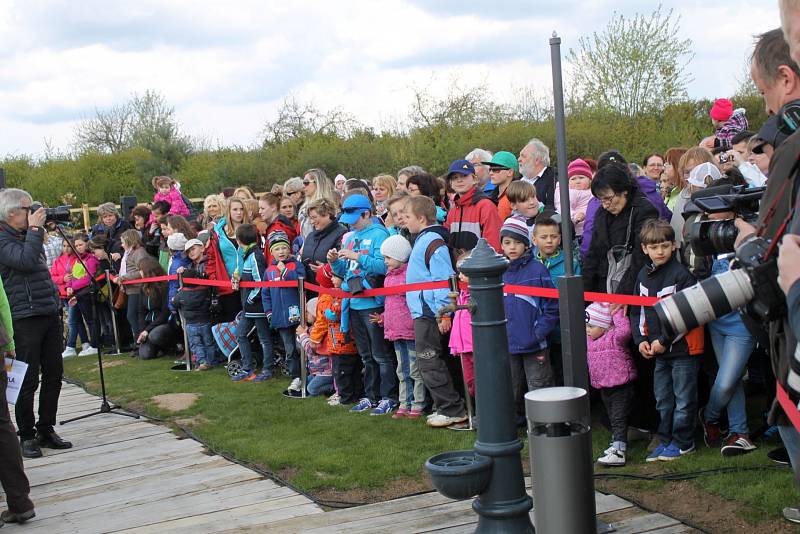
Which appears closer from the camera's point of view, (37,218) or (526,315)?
(526,315)

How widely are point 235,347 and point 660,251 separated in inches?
263

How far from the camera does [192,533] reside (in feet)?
19.2

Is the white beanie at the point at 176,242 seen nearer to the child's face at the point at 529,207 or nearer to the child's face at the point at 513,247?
the child's face at the point at 529,207

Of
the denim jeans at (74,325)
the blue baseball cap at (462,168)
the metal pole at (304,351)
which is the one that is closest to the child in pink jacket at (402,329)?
the blue baseball cap at (462,168)

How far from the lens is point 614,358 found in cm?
671

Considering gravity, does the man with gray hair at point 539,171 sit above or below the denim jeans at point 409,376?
above

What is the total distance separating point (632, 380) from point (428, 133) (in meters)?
23.5

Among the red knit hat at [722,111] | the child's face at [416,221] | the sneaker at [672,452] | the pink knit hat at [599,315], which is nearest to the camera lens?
the sneaker at [672,452]

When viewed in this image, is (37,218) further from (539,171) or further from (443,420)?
(539,171)

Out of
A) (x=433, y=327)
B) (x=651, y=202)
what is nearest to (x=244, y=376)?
(x=433, y=327)

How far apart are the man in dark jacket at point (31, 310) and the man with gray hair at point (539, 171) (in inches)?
187

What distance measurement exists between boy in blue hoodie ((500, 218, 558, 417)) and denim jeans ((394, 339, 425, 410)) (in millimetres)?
1283

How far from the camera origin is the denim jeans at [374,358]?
8.89m

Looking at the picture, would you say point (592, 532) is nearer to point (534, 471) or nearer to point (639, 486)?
point (534, 471)
